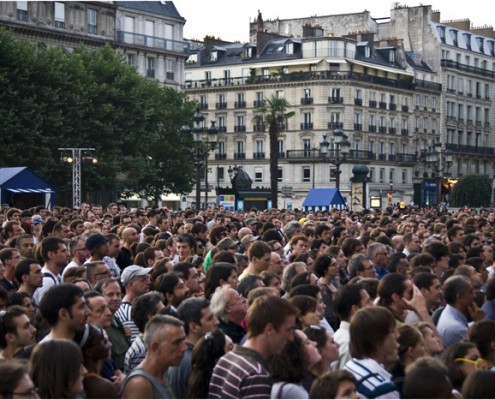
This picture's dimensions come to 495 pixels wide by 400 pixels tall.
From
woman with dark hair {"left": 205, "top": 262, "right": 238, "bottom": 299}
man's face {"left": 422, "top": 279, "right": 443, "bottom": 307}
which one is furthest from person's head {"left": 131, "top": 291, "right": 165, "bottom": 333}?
man's face {"left": 422, "top": 279, "right": 443, "bottom": 307}

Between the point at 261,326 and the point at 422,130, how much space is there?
310 feet

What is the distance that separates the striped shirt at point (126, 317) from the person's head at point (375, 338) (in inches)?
104

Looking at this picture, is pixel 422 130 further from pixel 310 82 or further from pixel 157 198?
pixel 157 198

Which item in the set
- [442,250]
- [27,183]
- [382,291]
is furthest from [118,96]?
[382,291]

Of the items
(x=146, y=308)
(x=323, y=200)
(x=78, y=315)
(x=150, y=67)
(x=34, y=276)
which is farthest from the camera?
(x=150, y=67)

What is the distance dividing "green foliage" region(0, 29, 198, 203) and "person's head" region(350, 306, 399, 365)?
1691 inches

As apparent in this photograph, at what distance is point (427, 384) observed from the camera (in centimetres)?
634

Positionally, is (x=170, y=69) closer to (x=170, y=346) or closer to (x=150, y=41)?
(x=150, y=41)

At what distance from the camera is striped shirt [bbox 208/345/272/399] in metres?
6.62

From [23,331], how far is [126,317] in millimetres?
1922

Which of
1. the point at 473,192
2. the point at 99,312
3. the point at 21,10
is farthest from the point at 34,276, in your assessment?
the point at 473,192

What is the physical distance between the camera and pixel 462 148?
105500mm

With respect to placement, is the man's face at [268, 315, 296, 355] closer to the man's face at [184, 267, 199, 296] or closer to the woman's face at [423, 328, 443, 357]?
the woman's face at [423, 328, 443, 357]

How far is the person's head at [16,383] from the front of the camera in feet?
19.5
